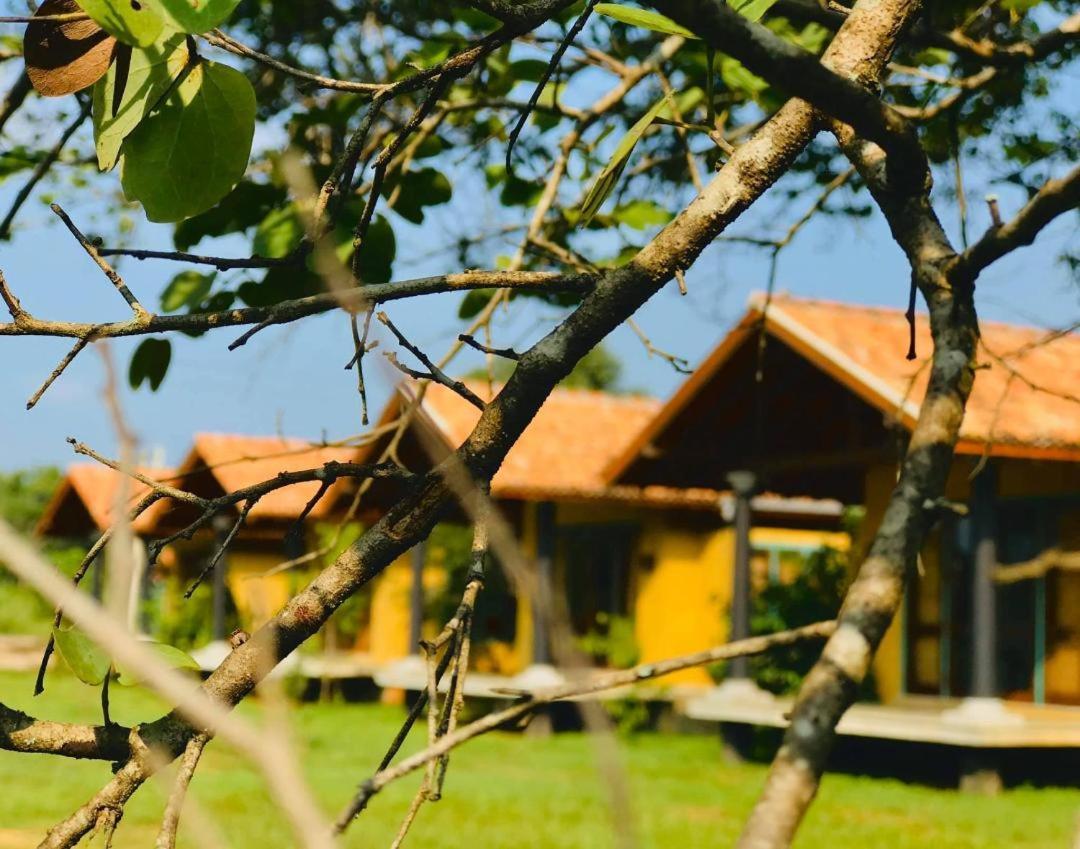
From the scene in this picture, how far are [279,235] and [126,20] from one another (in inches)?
42.5

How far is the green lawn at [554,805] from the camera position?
9.92 m

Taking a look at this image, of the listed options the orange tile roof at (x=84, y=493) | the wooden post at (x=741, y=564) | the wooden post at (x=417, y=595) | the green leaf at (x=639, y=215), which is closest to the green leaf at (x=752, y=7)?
Answer: the green leaf at (x=639, y=215)

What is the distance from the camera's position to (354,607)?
24453mm

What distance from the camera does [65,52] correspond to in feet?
4.35

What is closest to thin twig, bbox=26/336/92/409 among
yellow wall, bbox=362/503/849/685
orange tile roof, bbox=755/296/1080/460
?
orange tile roof, bbox=755/296/1080/460

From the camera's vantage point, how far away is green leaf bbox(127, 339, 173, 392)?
2.38m

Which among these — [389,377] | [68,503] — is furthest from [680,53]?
[68,503]

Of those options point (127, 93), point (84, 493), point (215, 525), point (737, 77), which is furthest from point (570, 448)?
point (127, 93)

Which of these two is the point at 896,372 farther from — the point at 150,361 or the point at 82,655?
the point at 82,655

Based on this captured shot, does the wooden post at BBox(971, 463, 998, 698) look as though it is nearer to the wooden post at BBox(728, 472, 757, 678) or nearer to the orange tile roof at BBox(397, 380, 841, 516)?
the wooden post at BBox(728, 472, 757, 678)

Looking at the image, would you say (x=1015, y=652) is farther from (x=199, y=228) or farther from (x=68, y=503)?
(x=68, y=503)

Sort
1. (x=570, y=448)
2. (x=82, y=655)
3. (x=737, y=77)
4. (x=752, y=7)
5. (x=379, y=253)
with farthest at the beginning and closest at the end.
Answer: (x=570, y=448) → (x=737, y=77) → (x=379, y=253) → (x=752, y=7) → (x=82, y=655)

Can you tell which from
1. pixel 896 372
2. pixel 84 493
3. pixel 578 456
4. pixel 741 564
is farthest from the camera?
pixel 84 493

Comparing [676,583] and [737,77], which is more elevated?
[737,77]
